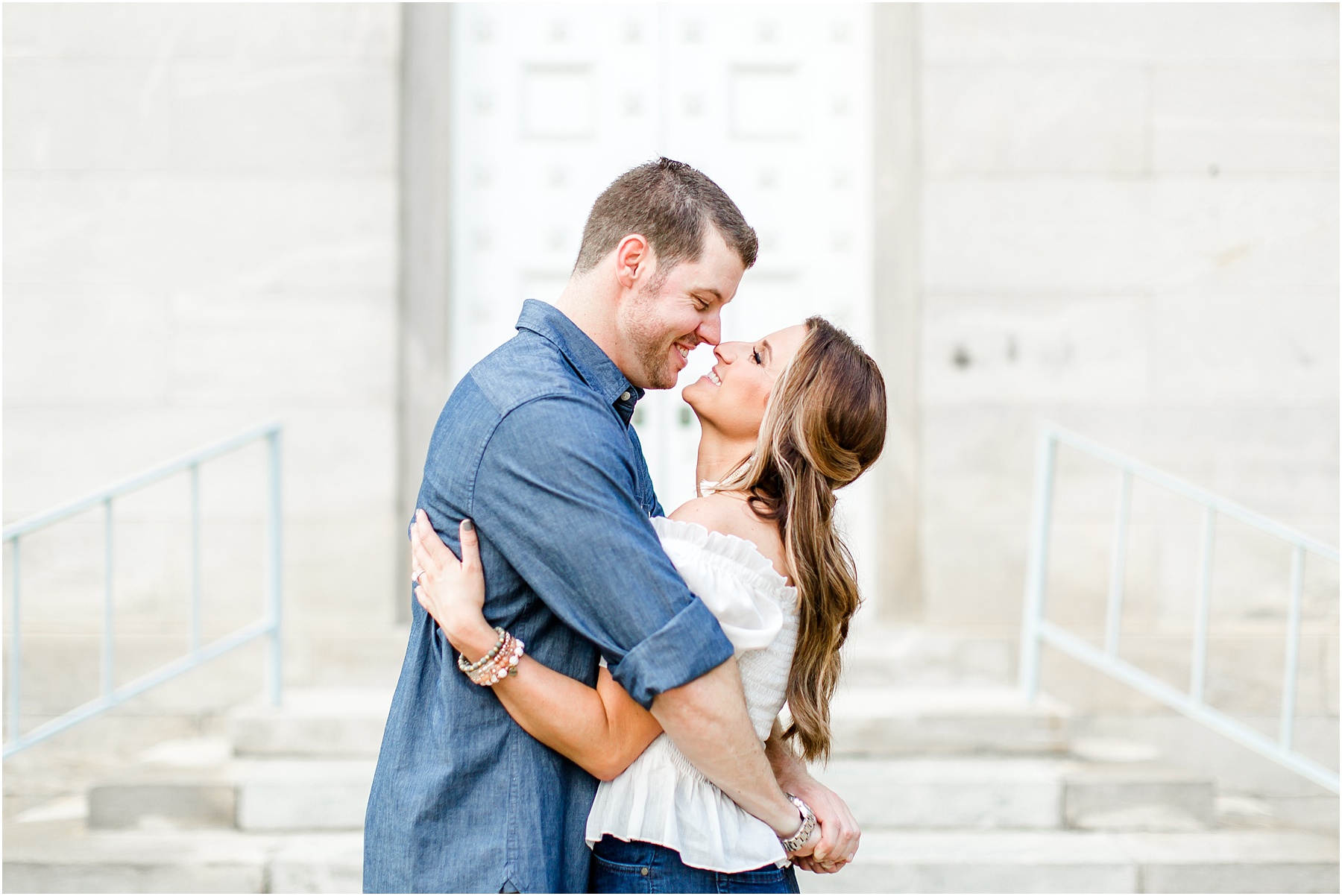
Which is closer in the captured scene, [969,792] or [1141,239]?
[969,792]

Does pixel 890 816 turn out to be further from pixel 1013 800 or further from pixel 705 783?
pixel 705 783

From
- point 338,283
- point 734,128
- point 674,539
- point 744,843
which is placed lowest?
point 744,843

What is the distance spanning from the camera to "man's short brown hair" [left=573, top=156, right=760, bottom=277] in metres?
1.72

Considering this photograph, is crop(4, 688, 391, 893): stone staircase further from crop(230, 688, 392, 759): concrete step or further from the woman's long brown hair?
the woman's long brown hair

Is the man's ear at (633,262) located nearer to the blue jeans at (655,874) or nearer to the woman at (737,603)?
the woman at (737,603)

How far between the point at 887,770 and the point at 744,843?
7.90 feet

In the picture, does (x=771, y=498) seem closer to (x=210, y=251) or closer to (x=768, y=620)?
(x=768, y=620)

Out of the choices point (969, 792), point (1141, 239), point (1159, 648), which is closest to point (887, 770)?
point (969, 792)

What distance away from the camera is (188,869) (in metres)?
3.37

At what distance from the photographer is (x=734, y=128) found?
518 centimetres

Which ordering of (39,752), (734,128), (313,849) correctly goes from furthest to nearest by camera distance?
(734,128) → (39,752) → (313,849)

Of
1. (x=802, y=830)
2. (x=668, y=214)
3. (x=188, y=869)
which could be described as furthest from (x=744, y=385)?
(x=188, y=869)

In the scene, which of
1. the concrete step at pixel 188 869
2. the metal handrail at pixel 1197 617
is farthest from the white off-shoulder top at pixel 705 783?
the metal handrail at pixel 1197 617

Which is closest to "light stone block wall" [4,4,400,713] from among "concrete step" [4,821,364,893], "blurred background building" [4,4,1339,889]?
"blurred background building" [4,4,1339,889]
